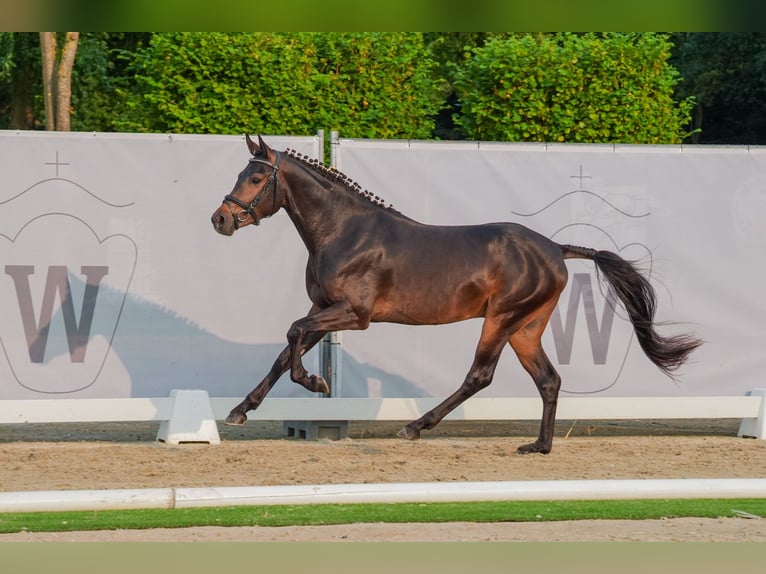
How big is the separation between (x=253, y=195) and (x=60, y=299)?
2143 mm

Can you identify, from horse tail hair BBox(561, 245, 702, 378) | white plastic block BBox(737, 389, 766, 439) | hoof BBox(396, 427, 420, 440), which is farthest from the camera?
white plastic block BBox(737, 389, 766, 439)

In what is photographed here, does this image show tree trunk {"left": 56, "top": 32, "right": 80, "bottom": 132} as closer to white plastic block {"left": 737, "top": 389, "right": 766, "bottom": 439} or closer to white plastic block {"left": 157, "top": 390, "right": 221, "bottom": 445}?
white plastic block {"left": 157, "top": 390, "right": 221, "bottom": 445}

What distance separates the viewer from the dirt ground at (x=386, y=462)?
5055 millimetres

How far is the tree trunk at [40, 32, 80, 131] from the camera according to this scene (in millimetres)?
15578

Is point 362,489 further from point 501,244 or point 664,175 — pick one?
point 664,175

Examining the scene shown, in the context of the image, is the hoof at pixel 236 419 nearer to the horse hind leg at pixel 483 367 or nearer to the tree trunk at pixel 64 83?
the horse hind leg at pixel 483 367

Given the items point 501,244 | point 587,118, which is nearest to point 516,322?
point 501,244

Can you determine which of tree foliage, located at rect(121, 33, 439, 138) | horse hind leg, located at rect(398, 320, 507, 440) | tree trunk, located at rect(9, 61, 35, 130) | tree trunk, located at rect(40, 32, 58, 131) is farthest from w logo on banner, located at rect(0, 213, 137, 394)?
tree trunk, located at rect(9, 61, 35, 130)

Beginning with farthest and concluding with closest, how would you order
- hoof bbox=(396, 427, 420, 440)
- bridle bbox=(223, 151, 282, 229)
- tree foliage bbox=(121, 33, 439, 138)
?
tree foliage bbox=(121, 33, 439, 138) < hoof bbox=(396, 427, 420, 440) < bridle bbox=(223, 151, 282, 229)

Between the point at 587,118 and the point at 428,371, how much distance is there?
467 cm

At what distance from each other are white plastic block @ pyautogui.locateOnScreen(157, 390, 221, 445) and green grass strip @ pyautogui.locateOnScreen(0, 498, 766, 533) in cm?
251

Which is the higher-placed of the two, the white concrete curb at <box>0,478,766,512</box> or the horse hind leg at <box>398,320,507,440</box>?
the horse hind leg at <box>398,320,507,440</box>

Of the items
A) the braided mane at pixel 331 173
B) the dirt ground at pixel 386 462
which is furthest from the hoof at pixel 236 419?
the braided mane at pixel 331 173

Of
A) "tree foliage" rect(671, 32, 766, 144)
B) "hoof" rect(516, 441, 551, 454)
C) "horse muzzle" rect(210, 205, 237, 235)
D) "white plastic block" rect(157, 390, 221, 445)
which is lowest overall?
"hoof" rect(516, 441, 551, 454)
